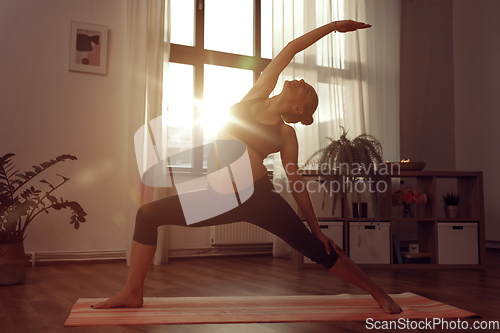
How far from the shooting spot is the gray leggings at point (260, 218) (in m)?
1.70

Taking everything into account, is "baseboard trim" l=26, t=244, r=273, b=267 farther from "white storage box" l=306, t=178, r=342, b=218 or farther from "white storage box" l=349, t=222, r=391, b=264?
"white storage box" l=349, t=222, r=391, b=264

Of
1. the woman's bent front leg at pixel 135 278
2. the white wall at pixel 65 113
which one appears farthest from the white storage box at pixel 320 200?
the woman's bent front leg at pixel 135 278

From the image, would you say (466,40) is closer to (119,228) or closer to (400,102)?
(400,102)

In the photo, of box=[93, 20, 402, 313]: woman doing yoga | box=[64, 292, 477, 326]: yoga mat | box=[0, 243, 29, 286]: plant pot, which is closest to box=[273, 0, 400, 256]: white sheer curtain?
box=[64, 292, 477, 326]: yoga mat

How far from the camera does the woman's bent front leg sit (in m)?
1.78

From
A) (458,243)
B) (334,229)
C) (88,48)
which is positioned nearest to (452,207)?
(458,243)

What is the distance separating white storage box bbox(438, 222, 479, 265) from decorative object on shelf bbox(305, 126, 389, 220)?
1.98 ft

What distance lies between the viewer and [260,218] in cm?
171

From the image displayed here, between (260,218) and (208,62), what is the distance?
121 inches

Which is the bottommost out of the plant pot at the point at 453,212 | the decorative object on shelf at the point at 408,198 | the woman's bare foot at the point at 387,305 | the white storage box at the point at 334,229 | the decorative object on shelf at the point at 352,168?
the woman's bare foot at the point at 387,305

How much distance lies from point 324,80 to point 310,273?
2.29 meters

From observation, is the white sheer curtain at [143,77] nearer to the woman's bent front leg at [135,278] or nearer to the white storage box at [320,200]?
the white storage box at [320,200]

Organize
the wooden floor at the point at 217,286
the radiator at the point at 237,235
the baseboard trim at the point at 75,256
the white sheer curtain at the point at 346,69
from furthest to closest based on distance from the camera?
1. the white sheer curtain at the point at 346,69
2. the radiator at the point at 237,235
3. the baseboard trim at the point at 75,256
4. the wooden floor at the point at 217,286

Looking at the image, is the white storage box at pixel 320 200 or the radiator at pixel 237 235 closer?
the white storage box at pixel 320 200
